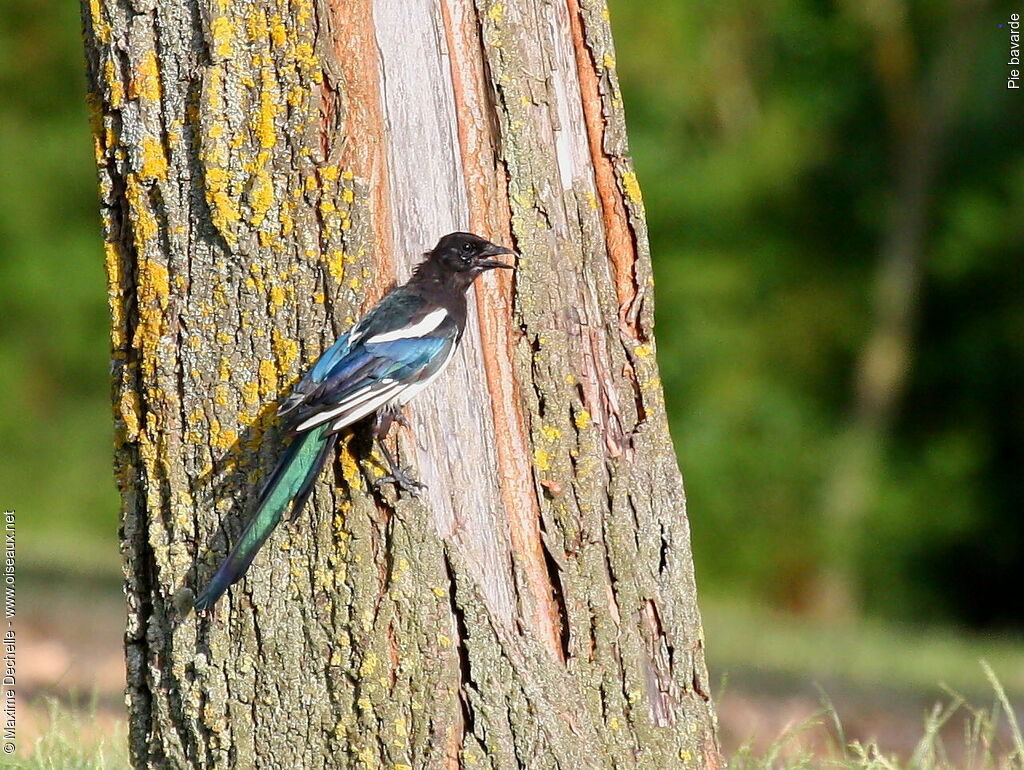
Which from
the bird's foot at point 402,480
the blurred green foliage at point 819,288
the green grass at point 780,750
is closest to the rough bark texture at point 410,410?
the bird's foot at point 402,480

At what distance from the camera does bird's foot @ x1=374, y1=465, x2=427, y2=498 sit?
2.77 meters

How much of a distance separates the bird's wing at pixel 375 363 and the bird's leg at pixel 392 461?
0.05 meters

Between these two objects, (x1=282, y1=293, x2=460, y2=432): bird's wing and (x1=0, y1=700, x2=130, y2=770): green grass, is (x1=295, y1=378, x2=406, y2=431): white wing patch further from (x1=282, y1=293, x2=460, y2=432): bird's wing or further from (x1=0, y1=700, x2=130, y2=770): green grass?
(x1=0, y1=700, x2=130, y2=770): green grass

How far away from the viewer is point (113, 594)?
10.1m

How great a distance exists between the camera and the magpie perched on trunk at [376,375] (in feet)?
8.83

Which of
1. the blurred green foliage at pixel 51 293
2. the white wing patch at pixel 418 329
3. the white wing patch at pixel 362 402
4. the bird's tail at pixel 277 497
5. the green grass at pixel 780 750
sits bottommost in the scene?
the green grass at pixel 780 750

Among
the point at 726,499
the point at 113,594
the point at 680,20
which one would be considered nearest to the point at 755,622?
the point at 726,499

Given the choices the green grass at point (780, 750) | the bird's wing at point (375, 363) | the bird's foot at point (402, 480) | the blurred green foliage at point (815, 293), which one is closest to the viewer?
the bird's wing at point (375, 363)

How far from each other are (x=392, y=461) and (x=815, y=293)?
1299 centimetres

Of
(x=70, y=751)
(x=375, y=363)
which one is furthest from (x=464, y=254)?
(x=70, y=751)

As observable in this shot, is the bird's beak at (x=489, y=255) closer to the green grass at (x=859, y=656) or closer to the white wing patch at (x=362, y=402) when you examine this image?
the white wing patch at (x=362, y=402)

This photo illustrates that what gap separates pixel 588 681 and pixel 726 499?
38.4ft

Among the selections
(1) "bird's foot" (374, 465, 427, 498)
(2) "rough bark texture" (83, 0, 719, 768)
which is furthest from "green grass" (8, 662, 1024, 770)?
(1) "bird's foot" (374, 465, 427, 498)

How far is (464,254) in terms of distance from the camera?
2.86m
